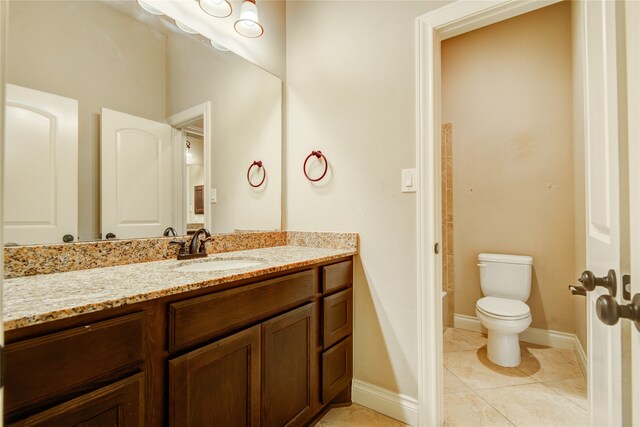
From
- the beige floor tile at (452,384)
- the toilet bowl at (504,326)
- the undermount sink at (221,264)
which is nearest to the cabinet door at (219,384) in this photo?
the undermount sink at (221,264)

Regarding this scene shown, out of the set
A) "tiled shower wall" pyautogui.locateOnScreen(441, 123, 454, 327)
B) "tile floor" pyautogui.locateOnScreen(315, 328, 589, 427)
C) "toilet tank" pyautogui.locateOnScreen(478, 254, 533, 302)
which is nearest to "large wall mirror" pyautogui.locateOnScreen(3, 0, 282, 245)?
"tile floor" pyautogui.locateOnScreen(315, 328, 589, 427)

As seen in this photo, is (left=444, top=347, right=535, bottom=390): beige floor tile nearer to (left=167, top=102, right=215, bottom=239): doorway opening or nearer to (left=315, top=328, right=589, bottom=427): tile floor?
(left=315, top=328, right=589, bottom=427): tile floor

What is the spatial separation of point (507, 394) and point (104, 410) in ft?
6.66

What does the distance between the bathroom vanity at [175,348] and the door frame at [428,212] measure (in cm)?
47

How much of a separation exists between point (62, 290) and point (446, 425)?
177 centimetres

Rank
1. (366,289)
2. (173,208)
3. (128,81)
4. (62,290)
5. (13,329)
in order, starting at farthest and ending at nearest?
(366,289)
(173,208)
(128,81)
(62,290)
(13,329)

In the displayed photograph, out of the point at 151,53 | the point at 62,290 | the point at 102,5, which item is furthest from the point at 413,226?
the point at 102,5

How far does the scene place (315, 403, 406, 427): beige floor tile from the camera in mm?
1521

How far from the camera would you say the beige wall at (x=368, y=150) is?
1559 mm

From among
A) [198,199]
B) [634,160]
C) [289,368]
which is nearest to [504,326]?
[289,368]

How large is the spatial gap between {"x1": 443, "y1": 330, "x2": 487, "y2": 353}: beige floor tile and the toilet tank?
1.30 ft

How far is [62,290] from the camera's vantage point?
820 mm

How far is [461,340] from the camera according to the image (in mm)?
2520

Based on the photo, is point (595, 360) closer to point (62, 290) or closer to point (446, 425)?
point (446, 425)
